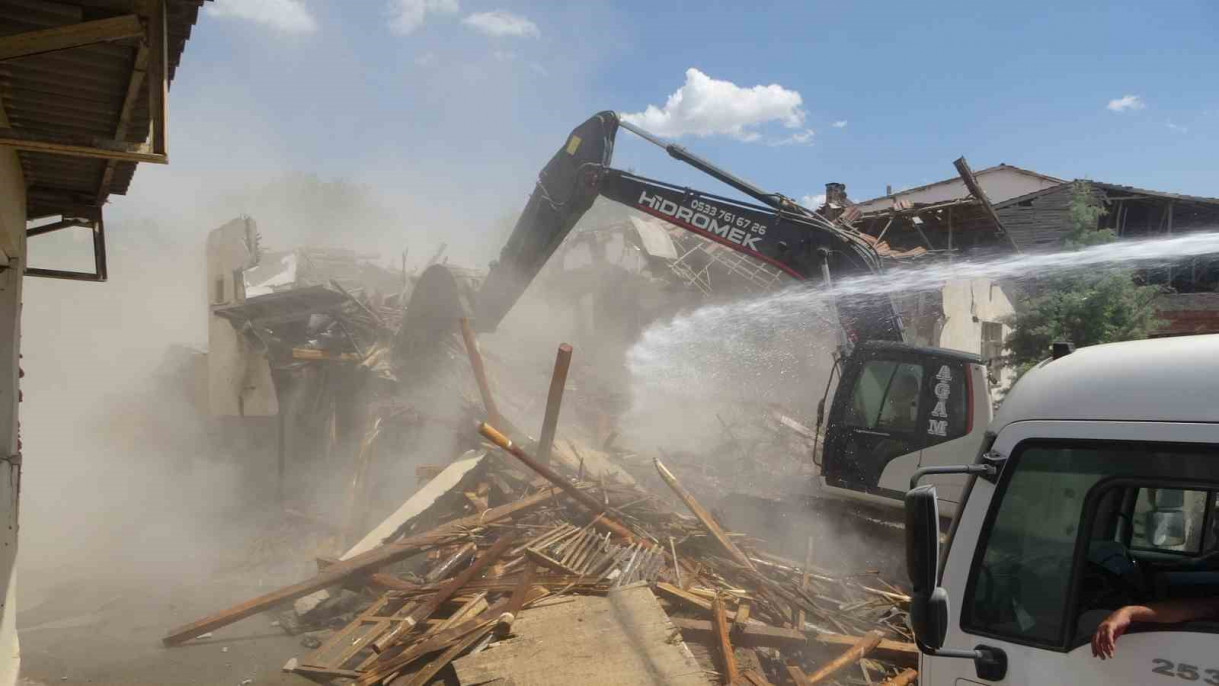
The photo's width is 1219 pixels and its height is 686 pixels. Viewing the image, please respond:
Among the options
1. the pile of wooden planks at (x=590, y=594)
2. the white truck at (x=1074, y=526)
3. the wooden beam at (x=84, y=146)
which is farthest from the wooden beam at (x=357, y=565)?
the white truck at (x=1074, y=526)

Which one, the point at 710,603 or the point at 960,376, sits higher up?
the point at 960,376

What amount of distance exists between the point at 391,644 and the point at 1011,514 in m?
5.35

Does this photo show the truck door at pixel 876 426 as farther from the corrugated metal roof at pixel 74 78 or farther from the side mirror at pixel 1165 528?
the corrugated metal roof at pixel 74 78

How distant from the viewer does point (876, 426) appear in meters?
7.25

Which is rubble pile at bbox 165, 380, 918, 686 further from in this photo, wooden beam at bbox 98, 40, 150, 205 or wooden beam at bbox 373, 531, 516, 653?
wooden beam at bbox 98, 40, 150, 205

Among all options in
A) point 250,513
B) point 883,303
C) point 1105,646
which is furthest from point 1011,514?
point 250,513

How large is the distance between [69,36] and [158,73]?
0.35 meters

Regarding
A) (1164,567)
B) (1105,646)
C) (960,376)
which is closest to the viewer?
(1105,646)

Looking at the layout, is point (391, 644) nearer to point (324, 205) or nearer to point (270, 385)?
point (270, 385)

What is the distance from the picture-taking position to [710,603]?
6.39 m

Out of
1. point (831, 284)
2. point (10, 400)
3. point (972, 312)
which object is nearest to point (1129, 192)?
point (972, 312)

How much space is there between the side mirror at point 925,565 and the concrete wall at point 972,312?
51.6ft

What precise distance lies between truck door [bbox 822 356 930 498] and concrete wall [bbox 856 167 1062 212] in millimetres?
21745

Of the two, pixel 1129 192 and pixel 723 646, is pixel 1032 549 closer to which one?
pixel 723 646
